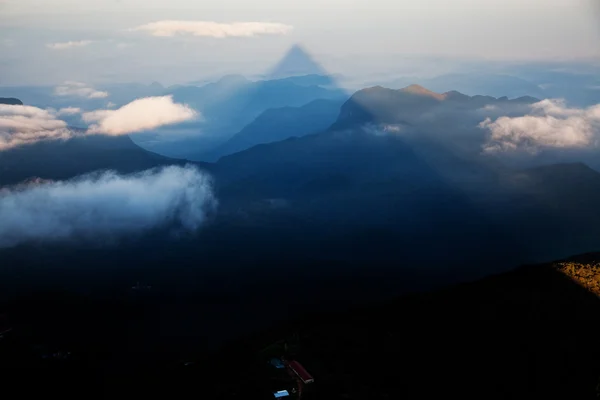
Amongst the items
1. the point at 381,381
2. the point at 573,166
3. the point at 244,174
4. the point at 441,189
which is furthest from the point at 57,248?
the point at 573,166

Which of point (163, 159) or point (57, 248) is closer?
point (57, 248)

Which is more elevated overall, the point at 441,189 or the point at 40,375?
the point at 441,189

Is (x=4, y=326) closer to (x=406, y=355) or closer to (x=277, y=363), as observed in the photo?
(x=277, y=363)

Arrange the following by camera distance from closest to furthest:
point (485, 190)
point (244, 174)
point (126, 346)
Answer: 1. point (126, 346)
2. point (485, 190)
3. point (244, 174)

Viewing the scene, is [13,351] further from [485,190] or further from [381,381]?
[485,190]

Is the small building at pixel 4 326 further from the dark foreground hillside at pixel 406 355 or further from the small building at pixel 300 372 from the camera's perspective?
the small building at pixel 300 372

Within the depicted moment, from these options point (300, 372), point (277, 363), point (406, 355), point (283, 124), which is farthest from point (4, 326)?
point (283, 124)

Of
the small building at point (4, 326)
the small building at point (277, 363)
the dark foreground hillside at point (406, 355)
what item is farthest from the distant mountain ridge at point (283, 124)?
the small building at point (277, 363)
